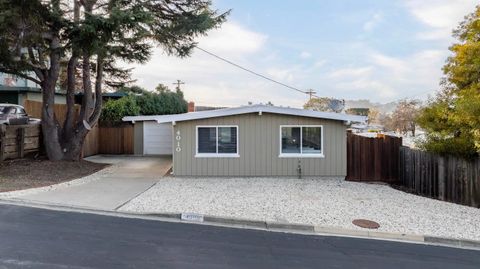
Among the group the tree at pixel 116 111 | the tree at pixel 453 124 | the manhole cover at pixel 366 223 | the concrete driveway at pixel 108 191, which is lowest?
the manhole cover at pixel 366 223

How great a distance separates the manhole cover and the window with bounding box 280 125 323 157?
541cm

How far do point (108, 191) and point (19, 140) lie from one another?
22.7 ft

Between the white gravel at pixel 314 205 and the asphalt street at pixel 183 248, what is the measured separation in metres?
0.94

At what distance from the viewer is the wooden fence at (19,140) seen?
1349 centimetres

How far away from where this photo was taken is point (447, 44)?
2105 centimetres

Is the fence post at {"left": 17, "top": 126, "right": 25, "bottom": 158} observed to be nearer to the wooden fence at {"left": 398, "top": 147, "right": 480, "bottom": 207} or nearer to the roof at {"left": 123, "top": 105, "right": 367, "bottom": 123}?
the roof at {"left": 123, "top": 105, "right": 367, "bottom": 123}

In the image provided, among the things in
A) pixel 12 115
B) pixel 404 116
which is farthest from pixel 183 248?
pixel 404 116

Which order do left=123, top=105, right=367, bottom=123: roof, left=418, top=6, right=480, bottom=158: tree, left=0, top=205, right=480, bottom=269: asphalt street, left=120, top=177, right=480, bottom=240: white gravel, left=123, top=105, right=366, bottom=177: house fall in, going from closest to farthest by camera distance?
left=0, top=205, right=480, bottom=269: asphalt street, left=120, top=177, right=480, bottom=240: white gravel, left=418, top=6, right=480, bottom=158: tree, left=123, top=105, right=367, bottom=123: roof, left=123, top=105, right=366, bottom=177: house

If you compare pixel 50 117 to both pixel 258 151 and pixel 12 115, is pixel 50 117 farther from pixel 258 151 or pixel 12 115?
pixel 258 151

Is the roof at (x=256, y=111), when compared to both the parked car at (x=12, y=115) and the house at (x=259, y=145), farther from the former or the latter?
the parked car at (x=12, y=115)

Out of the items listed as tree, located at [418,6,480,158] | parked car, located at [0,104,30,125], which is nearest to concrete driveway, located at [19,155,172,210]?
parked car, located at [0,104,30,125]

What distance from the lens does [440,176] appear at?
429 inches

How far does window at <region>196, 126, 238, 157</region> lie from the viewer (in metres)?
12.9

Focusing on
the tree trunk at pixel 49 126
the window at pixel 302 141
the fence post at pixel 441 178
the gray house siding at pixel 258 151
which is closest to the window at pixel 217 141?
the gray house siding at pixel 258 151
